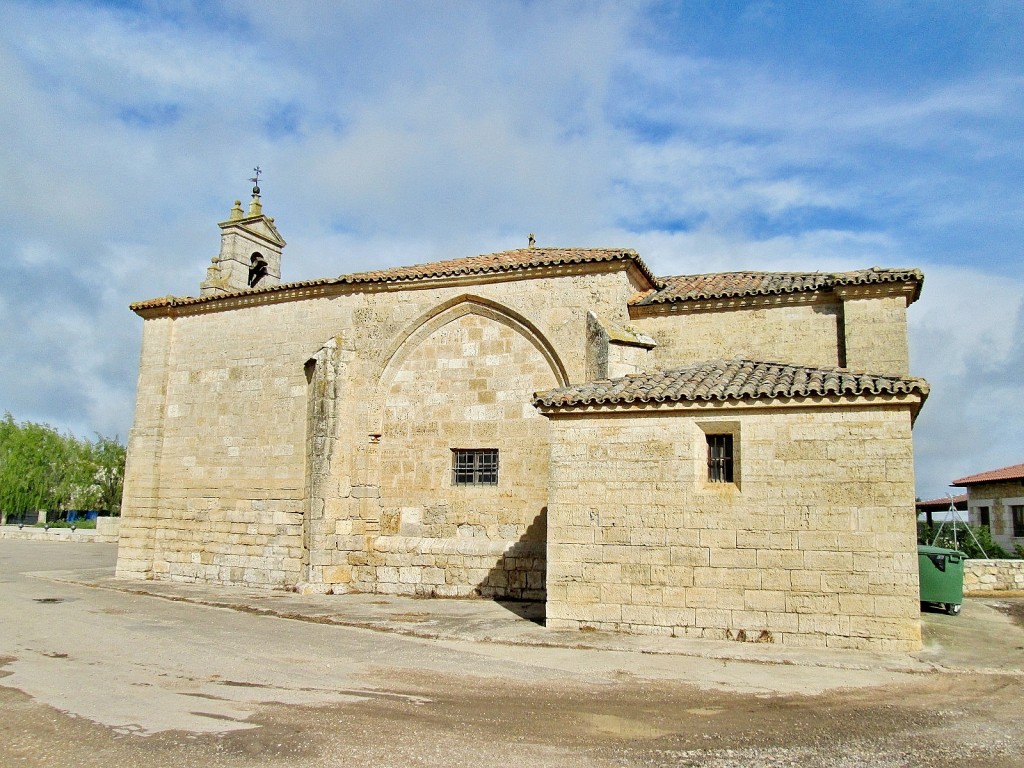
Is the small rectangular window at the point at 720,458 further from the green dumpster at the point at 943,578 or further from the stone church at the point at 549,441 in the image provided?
the green dumpster at the point at 943,578

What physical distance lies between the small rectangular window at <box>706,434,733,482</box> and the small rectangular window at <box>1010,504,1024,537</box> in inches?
870

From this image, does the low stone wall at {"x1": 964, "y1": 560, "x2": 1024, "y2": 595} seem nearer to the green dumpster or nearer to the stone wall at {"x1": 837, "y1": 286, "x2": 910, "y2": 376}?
the green dumpster

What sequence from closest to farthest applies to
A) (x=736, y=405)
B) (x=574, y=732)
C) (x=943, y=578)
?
(x=574, y=732)
(x=736, y=405)
(x=943, y=578)

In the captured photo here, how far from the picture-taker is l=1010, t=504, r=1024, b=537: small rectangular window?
85.8ft

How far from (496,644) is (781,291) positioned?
26.0ft

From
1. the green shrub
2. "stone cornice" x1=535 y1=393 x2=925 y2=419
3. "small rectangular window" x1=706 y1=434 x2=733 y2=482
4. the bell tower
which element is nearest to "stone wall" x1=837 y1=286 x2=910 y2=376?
"stone cornice" x1=535 y1=393 x2=925 y2=419

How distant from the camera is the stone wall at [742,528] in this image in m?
8.98

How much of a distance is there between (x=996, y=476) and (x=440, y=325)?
23.3 m

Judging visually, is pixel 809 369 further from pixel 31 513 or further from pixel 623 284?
pixel 31 513

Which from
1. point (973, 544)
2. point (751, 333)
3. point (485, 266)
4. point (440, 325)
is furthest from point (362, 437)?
point (973, 544)

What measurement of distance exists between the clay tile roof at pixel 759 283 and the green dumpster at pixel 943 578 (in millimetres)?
4330

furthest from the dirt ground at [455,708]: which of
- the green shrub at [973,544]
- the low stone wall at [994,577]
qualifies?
the green shrub at [973,544]

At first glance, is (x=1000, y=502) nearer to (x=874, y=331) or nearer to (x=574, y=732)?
(x=874, y=331)

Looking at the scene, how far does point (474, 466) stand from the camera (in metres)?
14.4
